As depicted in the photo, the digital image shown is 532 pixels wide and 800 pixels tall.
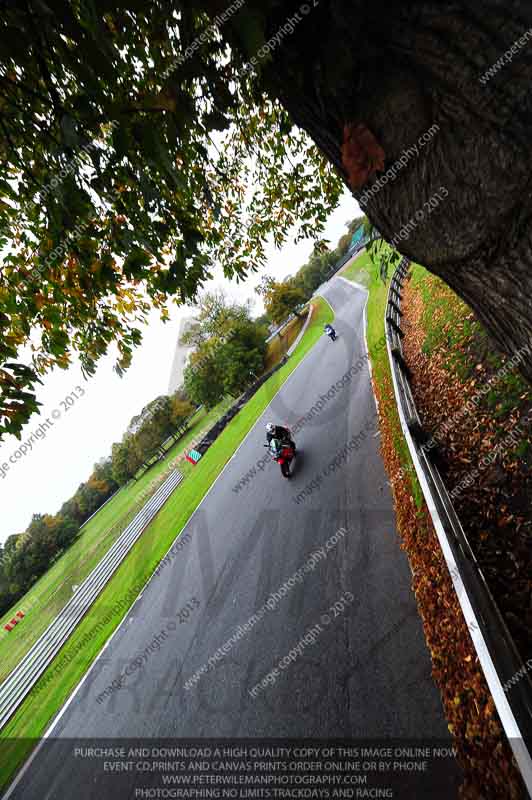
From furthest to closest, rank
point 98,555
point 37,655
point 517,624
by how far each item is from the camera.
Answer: point 98,555 → point 37,655 → point 517,624

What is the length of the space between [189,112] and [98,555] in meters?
19.1

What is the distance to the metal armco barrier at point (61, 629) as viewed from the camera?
932 cm

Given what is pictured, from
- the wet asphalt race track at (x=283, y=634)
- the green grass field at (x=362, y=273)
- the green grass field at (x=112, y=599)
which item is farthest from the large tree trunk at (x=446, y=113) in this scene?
the green grass field at (x=362, y=273)

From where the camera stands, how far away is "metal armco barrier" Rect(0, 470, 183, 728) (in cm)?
932

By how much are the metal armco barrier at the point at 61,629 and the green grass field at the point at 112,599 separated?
0.46 m

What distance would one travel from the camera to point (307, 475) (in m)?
8.41

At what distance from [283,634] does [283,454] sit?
447 centimetres

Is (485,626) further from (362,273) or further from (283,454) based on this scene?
(362,273)

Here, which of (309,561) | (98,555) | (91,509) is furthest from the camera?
(91,509)

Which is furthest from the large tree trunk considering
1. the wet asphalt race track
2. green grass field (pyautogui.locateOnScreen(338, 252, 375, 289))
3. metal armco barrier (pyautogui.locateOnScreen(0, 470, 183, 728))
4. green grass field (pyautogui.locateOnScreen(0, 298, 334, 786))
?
green grass field (pyautogui.locateOnScreen(338, 252, 375, 289))

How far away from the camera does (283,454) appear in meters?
8.88

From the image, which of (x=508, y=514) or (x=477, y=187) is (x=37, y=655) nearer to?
(x=508, y=514)

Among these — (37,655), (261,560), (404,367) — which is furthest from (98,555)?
(404,367)

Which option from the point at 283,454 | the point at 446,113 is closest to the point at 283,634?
the point at 283,454
